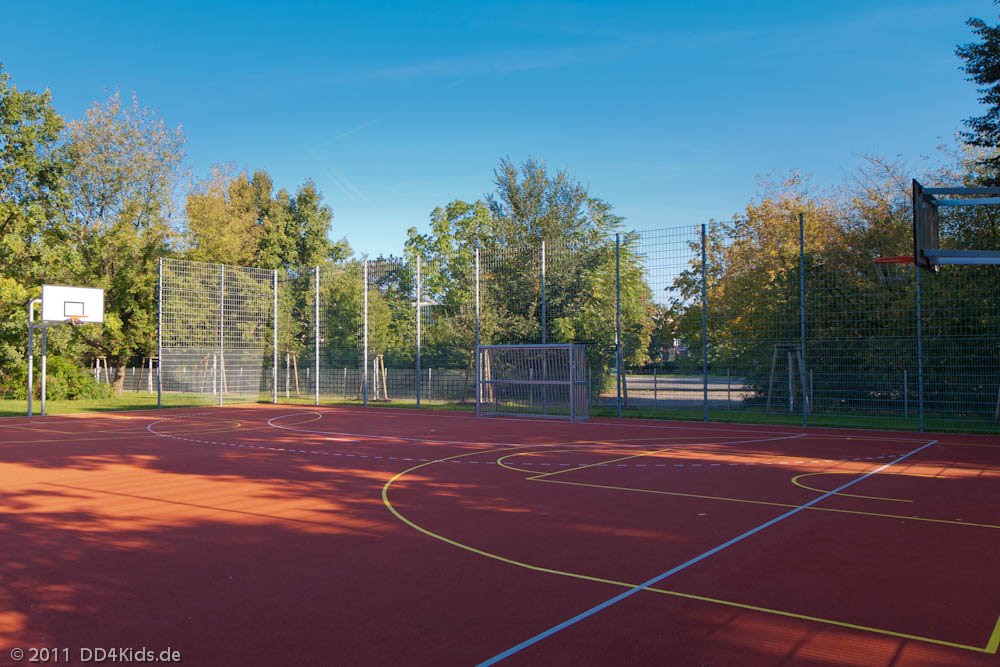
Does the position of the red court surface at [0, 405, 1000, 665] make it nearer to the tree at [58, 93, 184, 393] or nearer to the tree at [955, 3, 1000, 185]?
the tree at [955, 3, 1000, 185]

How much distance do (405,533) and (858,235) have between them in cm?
1542

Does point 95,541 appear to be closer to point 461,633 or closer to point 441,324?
point 461,633

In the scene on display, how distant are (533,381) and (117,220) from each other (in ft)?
77.2

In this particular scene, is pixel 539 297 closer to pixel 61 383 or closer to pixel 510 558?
pixel 510 558

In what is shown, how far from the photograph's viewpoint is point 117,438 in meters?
15.2

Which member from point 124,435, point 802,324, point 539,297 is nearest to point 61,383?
point 124,435

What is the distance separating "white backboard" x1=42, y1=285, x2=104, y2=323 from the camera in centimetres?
2161

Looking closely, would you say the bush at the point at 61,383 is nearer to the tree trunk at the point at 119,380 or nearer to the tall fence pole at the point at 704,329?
the tree trunk at the point at 119,380

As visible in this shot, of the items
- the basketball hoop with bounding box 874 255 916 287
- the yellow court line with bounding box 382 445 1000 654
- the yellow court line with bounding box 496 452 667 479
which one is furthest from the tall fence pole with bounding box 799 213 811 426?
the yellow court line with bounding box 382 445 1000 654

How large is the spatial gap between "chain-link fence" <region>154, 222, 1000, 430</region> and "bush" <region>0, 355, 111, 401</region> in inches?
212

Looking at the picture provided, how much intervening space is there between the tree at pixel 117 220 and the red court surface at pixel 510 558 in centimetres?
2255

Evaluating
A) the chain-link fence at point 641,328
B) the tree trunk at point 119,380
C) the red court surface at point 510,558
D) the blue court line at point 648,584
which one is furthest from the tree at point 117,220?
the blue court line at point 648,584

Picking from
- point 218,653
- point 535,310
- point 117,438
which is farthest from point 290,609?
point 535,310

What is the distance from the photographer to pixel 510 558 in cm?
575
